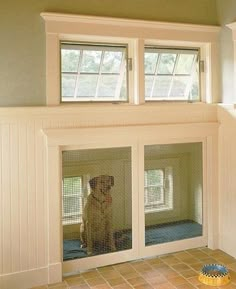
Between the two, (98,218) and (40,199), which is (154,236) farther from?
(40,199)

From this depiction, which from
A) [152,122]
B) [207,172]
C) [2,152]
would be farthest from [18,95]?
[207,172]

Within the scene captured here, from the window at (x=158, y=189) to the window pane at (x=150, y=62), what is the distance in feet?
3.17

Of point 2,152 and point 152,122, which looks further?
point 152,122

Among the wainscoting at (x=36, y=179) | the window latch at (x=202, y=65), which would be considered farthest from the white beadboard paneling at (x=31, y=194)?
the window latch at (x=202, y=65)

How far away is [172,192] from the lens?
3893mm

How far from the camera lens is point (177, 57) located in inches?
154

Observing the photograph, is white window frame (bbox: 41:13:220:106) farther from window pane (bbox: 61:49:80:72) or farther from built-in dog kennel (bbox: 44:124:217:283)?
built-in dog kennel (bbox: 44:124:217:283)

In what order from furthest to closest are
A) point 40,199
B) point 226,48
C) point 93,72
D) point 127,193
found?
1. point 226,48
2. point 127,193
3. point 93,72
4. point 40,199

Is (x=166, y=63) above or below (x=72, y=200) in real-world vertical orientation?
above

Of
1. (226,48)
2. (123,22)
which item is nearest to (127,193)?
(123,22)

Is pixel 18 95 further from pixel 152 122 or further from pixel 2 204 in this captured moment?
pixel 152 122

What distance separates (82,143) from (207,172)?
1369 millimetres

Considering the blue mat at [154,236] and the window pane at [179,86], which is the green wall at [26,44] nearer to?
the window pane at [179,86]

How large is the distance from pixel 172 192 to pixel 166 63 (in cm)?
128
